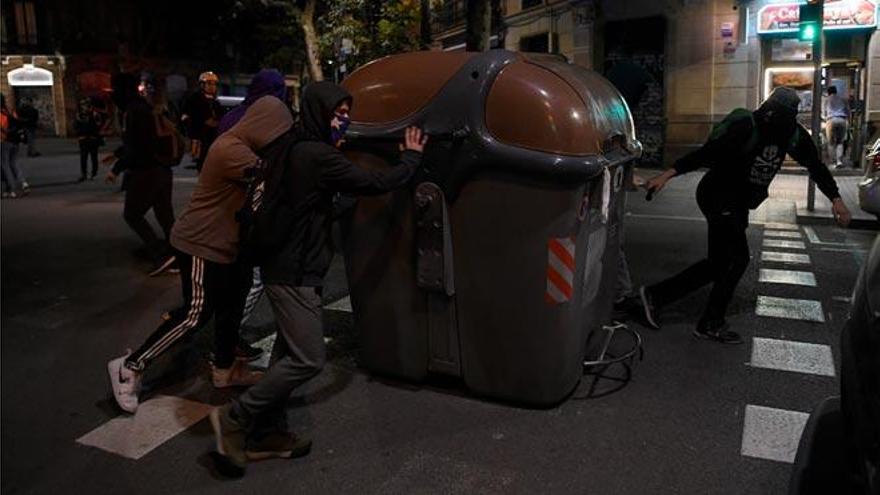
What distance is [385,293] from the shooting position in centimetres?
459

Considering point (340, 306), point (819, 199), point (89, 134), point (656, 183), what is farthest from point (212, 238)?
point (89, 134)

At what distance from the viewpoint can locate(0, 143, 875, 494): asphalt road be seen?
3658 millimetres

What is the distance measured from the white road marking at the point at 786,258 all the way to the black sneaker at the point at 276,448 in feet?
19.5

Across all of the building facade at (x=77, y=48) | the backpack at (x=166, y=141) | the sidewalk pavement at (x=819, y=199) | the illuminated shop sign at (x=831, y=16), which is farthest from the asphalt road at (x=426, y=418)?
the building facade at (x=77, y=48)

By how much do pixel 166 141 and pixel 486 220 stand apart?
14.9 feet

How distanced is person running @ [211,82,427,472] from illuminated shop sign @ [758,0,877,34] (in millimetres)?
15818

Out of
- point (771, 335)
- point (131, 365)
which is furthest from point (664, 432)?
point (131, 365)

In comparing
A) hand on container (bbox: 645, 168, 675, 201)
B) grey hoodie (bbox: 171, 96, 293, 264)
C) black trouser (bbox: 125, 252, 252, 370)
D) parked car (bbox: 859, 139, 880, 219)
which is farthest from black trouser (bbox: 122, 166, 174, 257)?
parked car (bbox: 859, 139, 880, 219)

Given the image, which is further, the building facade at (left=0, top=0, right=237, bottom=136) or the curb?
the building facade at (left=0, top=0, right=237, bottom=136)

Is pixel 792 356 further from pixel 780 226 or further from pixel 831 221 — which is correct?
pixel 831 221

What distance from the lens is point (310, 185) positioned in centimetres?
358

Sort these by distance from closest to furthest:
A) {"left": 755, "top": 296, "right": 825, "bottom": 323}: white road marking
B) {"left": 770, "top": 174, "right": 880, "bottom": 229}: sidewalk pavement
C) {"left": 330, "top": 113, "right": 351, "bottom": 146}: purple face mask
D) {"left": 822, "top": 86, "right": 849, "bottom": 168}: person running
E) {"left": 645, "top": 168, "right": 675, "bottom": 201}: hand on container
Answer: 1. {"left": 330, "top": 113, "right": 351, "bottom": 146}: purple face mask
2. {"left": 645, "top": 168, "right": 675, "bottom": 201}: hand on container
3. {"left": 755, "top": 296, "right": 825, "bottom": 323}: white road marking
4. {"left": 770, "top": 174, "right": 880, "bottom": 229}: sidewalk pavement
5. {"left": 822, "top": 86, "right": 849, "bottom": 168}: person running

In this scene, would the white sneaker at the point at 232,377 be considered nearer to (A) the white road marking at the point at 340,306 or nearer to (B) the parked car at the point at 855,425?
(A) the white road marking at the point at 340,306

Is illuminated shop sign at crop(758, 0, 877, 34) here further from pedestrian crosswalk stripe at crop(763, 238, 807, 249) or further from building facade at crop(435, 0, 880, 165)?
pedestrian crosswalk stripe at crop(763, 238, 807, 249)
